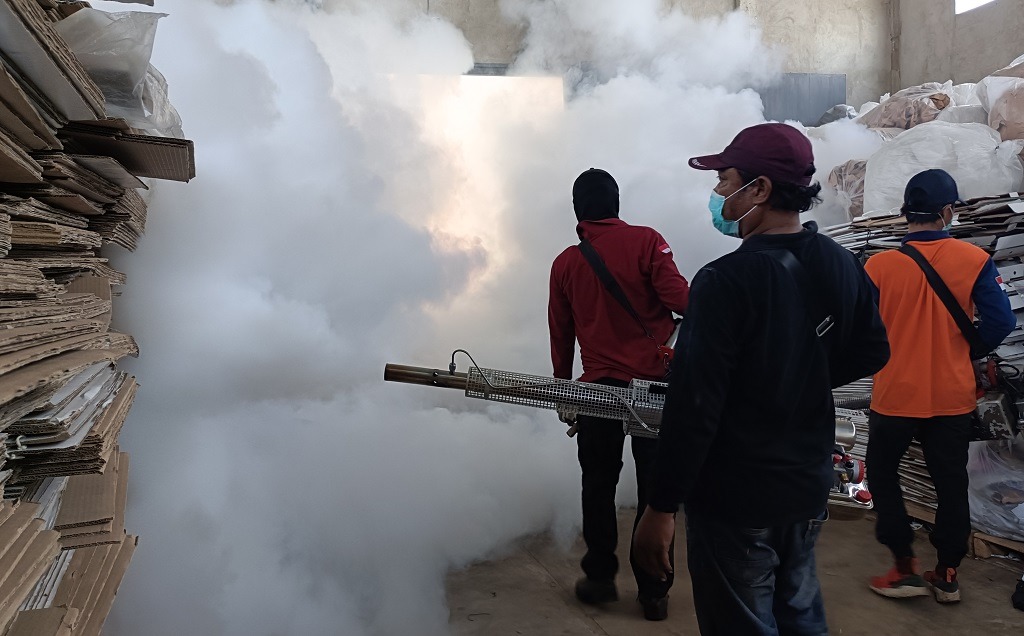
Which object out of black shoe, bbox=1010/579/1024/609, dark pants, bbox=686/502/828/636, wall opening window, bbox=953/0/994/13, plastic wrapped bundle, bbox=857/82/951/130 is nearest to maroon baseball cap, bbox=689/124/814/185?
dark pants, bbox=686/502/828/636

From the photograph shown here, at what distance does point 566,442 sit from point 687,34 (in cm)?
526

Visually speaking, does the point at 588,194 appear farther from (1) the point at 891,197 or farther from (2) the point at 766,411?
(1) the point at 891,197

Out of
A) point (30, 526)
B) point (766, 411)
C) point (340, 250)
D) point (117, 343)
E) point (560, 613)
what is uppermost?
point (340, 250)

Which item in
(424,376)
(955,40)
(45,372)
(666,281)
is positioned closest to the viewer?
(45,372)

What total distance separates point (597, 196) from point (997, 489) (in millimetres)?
2668

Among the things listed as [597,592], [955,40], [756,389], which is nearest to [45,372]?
[756,389]

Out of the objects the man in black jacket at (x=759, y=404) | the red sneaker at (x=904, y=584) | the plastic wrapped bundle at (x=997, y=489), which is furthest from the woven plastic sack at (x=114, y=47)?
the plastic wrapped bundle at (x=997, y=489)

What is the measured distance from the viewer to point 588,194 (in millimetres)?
3176

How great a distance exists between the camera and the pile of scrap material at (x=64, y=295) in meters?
1.40

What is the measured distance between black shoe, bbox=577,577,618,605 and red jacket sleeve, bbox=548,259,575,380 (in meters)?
0.90

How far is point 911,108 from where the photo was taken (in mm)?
6293

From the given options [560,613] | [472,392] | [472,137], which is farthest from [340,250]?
[472,137]

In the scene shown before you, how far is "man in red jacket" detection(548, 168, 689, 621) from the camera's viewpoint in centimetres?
301

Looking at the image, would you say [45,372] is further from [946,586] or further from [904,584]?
[946,586]
